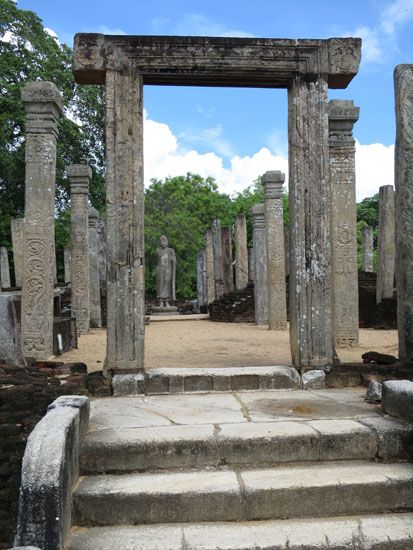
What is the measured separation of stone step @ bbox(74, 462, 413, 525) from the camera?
10.2ft

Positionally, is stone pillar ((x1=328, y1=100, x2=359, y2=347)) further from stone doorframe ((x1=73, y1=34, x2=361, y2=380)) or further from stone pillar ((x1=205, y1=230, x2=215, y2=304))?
stone pillar ((x1=205, y1=230, x2=215, y2=304))

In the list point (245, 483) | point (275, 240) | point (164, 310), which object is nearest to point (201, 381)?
point (245, 483)

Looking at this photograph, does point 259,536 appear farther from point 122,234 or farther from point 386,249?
point 386,249

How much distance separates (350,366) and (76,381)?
2.68 meters

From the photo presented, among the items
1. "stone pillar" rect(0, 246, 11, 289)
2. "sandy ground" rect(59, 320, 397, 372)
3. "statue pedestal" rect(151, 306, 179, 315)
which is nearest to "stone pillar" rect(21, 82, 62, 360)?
"sandy ground" rect(59, 320, 397, 372)

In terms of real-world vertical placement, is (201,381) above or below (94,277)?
below

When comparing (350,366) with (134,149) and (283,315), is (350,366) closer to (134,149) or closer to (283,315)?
(134,149)

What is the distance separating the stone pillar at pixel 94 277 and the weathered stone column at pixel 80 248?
2140mm

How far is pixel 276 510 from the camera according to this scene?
3.16 metres

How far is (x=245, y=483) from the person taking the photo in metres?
3.23

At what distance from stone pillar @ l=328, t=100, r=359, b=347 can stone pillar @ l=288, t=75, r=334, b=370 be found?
446cm

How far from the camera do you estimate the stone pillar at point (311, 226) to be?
5.43m

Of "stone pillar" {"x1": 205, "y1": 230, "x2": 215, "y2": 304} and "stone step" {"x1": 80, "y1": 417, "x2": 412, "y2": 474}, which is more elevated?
"stone pillar" {"x1": 205, "y1": 230, "x2": 215, "y2": 304}

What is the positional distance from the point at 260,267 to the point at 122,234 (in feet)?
32.6
